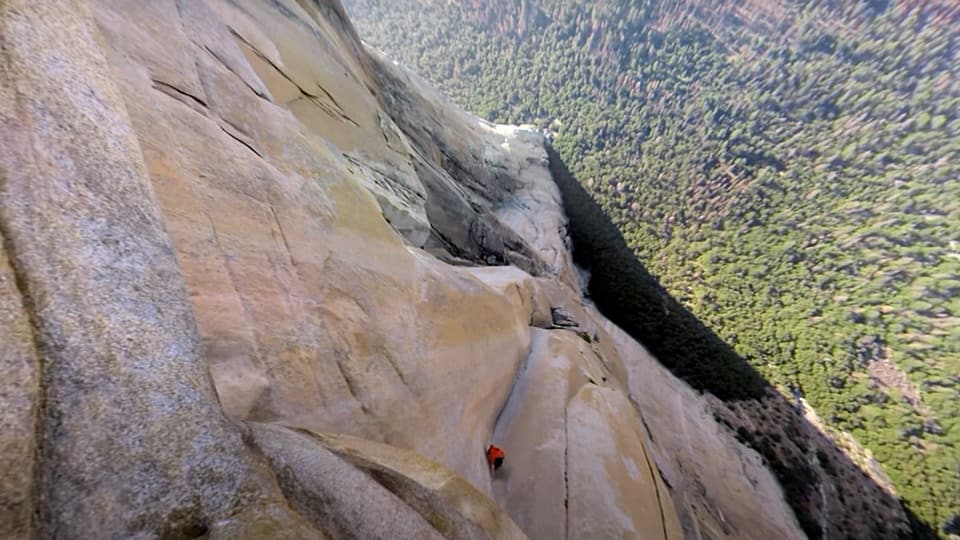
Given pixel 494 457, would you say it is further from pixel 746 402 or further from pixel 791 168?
pixel 791 168

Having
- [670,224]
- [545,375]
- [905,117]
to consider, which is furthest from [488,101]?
[545,375]

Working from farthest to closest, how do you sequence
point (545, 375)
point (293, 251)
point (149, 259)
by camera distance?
point (545, 375) < point (293, 251) < point (149, 259)

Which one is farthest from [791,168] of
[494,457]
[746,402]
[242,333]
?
[242,333]

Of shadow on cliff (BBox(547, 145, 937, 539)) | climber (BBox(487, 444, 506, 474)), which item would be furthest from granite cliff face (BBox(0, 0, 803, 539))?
shadow on cliff (BBox(547, 145, 937, 539))

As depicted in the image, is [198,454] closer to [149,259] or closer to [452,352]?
[149,259]

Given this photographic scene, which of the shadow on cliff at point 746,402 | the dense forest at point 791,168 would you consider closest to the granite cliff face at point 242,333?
the shadow on cliff at point 746,402

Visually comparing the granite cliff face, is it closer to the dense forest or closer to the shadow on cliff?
the shadow on cliff
